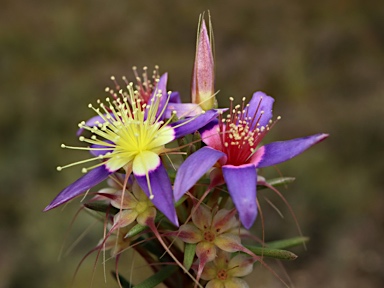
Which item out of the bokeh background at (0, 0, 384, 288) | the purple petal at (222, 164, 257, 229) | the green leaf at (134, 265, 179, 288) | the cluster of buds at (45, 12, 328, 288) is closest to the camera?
the purple petal at (222, 164, 257, 229)

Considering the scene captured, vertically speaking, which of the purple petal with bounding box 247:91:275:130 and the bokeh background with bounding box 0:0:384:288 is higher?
the purple petal with bounding box 247:91:275:130

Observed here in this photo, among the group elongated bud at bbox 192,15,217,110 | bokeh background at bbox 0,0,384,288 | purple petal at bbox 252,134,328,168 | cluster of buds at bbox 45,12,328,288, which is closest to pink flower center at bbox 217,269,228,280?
cluster of buds at bbox 45,12,328,288

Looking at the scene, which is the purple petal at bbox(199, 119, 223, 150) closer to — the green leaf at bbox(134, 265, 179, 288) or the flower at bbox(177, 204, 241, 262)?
the flower at bbox(177, 204, 241, 262)

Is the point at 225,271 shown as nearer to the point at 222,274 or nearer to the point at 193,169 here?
the point at 222,274

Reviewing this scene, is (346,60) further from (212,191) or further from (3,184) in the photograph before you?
(212,191)

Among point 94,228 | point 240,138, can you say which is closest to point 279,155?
point 240,138

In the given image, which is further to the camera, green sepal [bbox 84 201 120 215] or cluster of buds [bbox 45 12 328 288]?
green sepal [bbox 84 201 120 215]

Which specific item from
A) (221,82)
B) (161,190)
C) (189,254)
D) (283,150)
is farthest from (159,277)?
(221,82)

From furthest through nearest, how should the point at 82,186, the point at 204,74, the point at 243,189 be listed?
the point at 204,74
the point at 82,186
the point at 243,189
